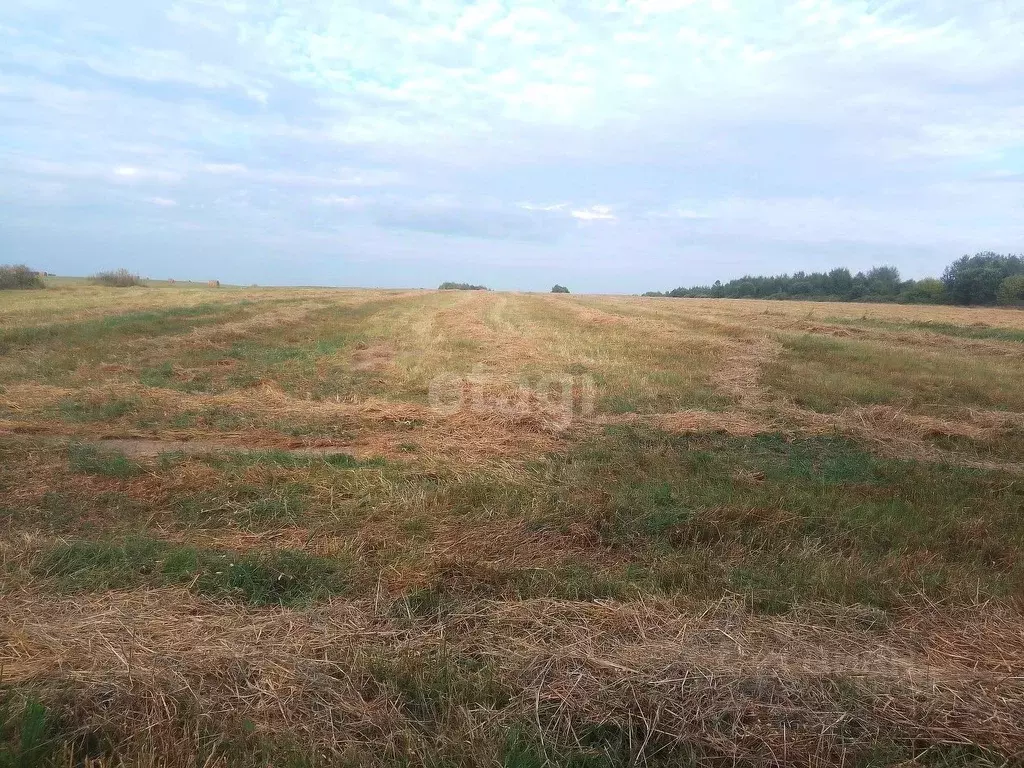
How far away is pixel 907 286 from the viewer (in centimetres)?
6588

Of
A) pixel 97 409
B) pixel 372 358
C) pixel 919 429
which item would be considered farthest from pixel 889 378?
pixel 97 409

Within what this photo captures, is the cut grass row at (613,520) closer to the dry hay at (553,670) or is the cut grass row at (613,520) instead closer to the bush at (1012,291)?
the dry hay at (553,670)

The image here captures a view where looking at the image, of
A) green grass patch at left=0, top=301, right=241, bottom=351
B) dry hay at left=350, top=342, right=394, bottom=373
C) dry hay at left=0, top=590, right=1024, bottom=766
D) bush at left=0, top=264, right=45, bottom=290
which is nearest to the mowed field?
dry hay at left=0, top=590, right=1024, bottom=766

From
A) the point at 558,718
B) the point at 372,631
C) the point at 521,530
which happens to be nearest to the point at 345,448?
the point at 521,530

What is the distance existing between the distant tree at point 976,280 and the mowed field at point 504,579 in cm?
5511

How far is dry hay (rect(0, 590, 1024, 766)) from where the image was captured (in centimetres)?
283

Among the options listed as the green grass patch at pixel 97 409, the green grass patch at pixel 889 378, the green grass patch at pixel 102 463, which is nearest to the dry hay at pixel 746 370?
the green grass patch at pixel 889 378

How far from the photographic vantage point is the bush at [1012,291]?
1955 inches

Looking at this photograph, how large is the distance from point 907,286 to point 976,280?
11.5 meters

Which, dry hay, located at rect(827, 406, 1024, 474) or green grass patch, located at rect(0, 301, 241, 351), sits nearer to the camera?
dry hay, located at rect(827, 406, 1024, 474)

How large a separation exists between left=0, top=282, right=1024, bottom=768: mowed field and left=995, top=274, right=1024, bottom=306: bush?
51011mm

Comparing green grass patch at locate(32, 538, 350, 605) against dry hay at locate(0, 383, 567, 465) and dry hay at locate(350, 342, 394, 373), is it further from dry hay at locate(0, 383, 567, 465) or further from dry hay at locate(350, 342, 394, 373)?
dry hay at locate(350, 342, 394, 373)

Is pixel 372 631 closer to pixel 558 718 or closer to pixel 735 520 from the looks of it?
pixel 558 718

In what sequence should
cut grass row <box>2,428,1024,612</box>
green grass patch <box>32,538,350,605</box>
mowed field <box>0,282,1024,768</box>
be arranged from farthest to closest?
→ cut grass row <box>2,428,1024,612</box>, green grass patch <box>32,538,350,605</box>, mowed field <box>0,282,1024,768</box>
